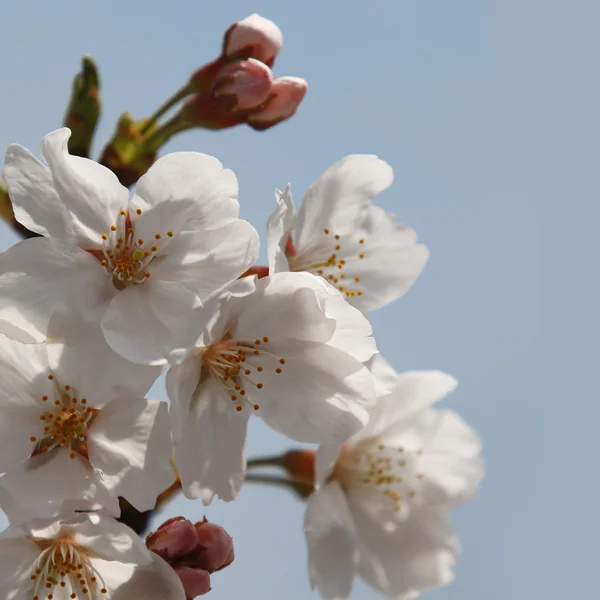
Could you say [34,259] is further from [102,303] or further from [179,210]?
[179,210]

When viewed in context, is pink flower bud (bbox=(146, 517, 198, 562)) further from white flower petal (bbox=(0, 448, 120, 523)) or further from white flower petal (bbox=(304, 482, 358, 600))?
white flower petal (bbox=(304, 482, 358, 600))

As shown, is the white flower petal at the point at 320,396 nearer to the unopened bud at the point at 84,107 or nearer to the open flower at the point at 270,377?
the open flower at the point at 270,377

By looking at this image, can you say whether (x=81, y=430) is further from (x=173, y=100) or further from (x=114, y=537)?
(x=173, y=100)

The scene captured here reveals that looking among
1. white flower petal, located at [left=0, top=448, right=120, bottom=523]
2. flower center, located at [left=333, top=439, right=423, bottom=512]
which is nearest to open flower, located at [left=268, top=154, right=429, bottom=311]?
flower center, located at [left=333, top=439, right=423, bottom=512]

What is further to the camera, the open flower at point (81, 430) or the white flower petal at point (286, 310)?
the white flower petal at point (286, 310)

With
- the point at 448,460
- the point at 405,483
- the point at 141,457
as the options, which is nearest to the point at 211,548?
the point at 141,457

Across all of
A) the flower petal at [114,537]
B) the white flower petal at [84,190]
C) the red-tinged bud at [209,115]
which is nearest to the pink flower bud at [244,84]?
the red-tinged bud at [209,115]
